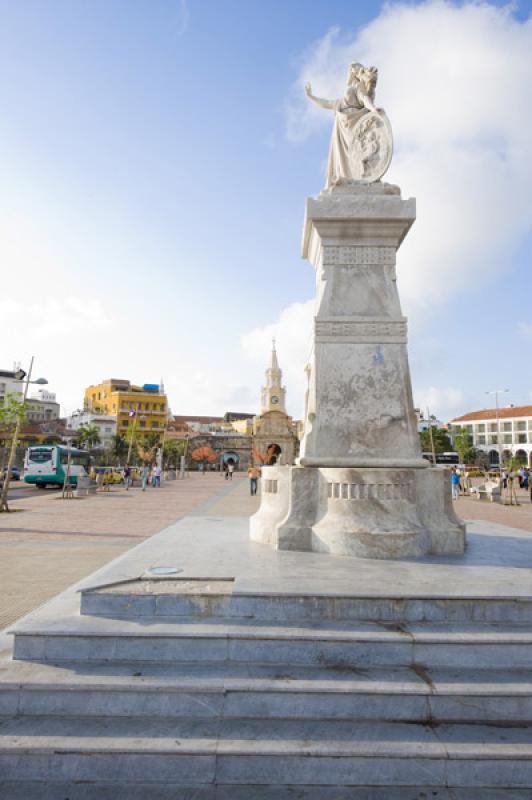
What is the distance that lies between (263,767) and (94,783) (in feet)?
2.91

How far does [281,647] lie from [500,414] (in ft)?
332

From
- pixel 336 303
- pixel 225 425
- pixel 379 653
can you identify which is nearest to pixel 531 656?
pixel 379 653

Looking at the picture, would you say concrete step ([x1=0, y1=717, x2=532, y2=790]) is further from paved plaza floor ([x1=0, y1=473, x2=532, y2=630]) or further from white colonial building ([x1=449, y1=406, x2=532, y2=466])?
white colonial building ([x1=449, y1=406, x2=532, y2=466])

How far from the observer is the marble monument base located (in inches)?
205

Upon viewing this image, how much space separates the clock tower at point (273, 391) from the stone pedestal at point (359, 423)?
86.5 meters

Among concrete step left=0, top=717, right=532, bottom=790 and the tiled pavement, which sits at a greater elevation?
the tiled pavement

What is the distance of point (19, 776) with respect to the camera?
2.73 m

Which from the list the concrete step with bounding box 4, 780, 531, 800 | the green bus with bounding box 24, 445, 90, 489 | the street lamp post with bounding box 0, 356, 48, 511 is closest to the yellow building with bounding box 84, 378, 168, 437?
the green bus with bounding box 24, 445, 90, 489

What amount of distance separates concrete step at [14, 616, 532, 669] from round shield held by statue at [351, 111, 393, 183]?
17.9ft

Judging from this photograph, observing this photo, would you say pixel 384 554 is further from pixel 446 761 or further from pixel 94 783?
pixel 94 783

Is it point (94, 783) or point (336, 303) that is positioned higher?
point (336, 303)

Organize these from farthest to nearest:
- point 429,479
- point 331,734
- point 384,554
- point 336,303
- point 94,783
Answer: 1. point 336,303
2. point 429,479
3. point 384,554
4. point 331,734
5. point 94,783

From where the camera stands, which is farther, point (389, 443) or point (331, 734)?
point (389, 443)

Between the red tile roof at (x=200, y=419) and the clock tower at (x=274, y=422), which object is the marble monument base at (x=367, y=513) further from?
the red tile roof at (x=200, y=419)
